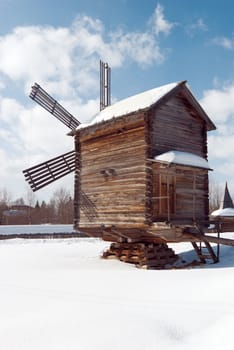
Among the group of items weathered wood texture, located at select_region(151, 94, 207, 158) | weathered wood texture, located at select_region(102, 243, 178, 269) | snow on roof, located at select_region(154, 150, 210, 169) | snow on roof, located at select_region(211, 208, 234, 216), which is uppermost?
weathered wood texture, located at select_region(151, 94, 207, 158)

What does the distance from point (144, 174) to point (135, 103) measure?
343 cm

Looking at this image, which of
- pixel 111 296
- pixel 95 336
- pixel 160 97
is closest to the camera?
pixel 95 336

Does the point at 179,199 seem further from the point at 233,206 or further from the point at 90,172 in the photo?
the point at 233,206

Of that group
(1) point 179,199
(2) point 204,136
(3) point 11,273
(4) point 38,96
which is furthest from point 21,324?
(4) point 38,96

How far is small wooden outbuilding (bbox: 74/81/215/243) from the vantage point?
14.2 m

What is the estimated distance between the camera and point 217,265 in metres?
14.8

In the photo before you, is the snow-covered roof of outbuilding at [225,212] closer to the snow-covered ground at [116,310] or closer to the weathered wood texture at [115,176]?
the weathered wood texture at [115,176]

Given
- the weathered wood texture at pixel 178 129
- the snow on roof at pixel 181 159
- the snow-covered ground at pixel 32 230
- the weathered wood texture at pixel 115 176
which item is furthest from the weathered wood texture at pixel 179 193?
the snow-covered ground at pixel 32 230

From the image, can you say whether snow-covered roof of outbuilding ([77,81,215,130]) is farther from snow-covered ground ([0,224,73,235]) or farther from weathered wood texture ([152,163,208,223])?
snow-covered ground ([0,224,73,235])

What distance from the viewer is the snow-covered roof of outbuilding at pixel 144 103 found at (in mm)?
14730

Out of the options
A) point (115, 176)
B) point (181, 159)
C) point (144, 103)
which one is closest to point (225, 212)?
point (115, 176)

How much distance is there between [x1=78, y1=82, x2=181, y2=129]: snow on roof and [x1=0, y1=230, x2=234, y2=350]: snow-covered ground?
6.74 m

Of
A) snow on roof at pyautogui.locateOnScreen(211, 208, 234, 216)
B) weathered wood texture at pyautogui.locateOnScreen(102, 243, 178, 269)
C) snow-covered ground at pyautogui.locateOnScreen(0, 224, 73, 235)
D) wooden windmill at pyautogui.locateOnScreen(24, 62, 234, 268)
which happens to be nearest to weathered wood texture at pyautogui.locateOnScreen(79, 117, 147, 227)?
wooden windmill at pyautogui.locateOnScreen(24, 62, 234, 268)

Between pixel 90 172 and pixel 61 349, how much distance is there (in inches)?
467
